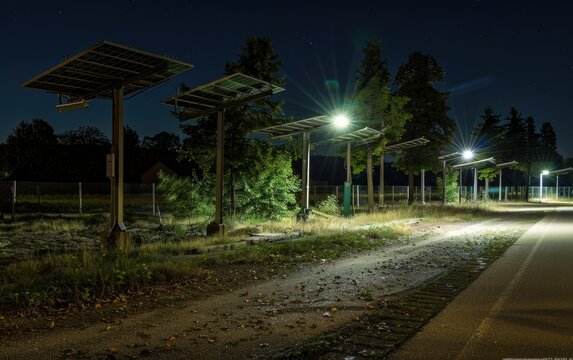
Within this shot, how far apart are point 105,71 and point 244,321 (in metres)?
8.49

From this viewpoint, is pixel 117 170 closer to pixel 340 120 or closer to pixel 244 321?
pixel 244 321

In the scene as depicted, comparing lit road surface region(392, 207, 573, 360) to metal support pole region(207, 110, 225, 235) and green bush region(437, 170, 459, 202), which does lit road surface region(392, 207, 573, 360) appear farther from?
green bush region(437, 170, 459, 202)

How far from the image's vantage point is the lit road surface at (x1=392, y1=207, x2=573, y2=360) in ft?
18.6

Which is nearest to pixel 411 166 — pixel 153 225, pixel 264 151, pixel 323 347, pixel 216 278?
pixel 264 151

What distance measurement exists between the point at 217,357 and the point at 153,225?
17.3 m

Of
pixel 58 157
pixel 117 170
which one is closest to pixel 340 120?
pixel 117 170

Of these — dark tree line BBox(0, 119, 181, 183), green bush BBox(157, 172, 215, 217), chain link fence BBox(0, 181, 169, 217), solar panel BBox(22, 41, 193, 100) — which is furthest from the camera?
dark tree line BBox(0, 119, 181, 183)

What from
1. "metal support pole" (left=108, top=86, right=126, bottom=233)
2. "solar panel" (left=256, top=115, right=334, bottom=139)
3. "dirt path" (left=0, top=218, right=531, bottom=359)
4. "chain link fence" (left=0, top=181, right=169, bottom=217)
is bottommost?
"dirt path" (left=0, top=218, right=531, bottom=359)

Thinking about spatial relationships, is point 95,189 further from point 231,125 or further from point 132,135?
point 231,125

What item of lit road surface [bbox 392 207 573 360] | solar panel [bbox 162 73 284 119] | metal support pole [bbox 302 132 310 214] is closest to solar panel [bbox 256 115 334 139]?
metal support pole [bbox 302 132 310 214]

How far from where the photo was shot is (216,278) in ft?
34.2

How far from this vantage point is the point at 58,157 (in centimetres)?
6881

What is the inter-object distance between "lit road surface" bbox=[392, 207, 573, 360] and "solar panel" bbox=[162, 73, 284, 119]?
332 inches

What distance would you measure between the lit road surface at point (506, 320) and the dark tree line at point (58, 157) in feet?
167
